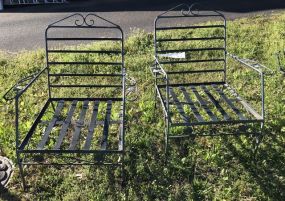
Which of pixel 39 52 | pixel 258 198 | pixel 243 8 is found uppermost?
pixel 243 8

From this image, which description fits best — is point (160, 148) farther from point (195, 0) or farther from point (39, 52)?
point (195, 0)

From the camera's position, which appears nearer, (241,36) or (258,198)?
(258,198)

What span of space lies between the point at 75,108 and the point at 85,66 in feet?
6.75

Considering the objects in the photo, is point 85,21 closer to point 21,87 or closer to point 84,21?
point 84,21

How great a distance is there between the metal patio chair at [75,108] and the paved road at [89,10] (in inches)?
37.3

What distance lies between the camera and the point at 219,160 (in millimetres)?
3748

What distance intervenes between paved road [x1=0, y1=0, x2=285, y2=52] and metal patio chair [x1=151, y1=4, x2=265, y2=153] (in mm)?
1171

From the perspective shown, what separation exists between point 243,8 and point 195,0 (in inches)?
84.9

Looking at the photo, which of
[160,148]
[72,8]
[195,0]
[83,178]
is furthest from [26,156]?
[195,0]

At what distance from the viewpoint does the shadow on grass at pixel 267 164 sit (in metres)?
3.40

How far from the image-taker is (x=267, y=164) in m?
3.70

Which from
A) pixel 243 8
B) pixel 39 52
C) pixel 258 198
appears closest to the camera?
pixel 258 198

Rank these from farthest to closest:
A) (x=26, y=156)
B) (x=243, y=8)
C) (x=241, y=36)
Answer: (x=243, y=8) → (x=241, y=36) → (x=26, y=156)

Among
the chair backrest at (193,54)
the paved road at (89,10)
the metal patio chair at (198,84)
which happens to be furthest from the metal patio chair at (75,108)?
the paved road at (89,10)
